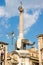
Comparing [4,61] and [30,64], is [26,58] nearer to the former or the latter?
[30,64]

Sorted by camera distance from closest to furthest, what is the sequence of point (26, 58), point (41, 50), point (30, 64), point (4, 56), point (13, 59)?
point (13, 59) → point (26, 58) → point (30, 64) → point (41, 50) → point (4, 56)

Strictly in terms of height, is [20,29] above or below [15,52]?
above

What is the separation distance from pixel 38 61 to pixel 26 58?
11296 mm

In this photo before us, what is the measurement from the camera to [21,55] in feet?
168

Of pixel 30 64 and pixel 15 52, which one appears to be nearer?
pixel 15 52

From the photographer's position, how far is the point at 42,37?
198 feet

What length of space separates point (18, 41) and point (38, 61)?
465 inches

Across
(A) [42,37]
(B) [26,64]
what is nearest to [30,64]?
(B) [26,64]

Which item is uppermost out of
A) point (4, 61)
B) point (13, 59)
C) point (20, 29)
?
point (20, 29)

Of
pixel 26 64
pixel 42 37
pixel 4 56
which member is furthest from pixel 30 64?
pixel 4 56

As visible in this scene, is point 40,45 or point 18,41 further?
point 40,45

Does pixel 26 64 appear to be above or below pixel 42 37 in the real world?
below

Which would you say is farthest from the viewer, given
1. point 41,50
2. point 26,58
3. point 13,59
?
point 41,50

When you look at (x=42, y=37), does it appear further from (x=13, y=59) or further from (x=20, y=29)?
(x=13, y=59)
